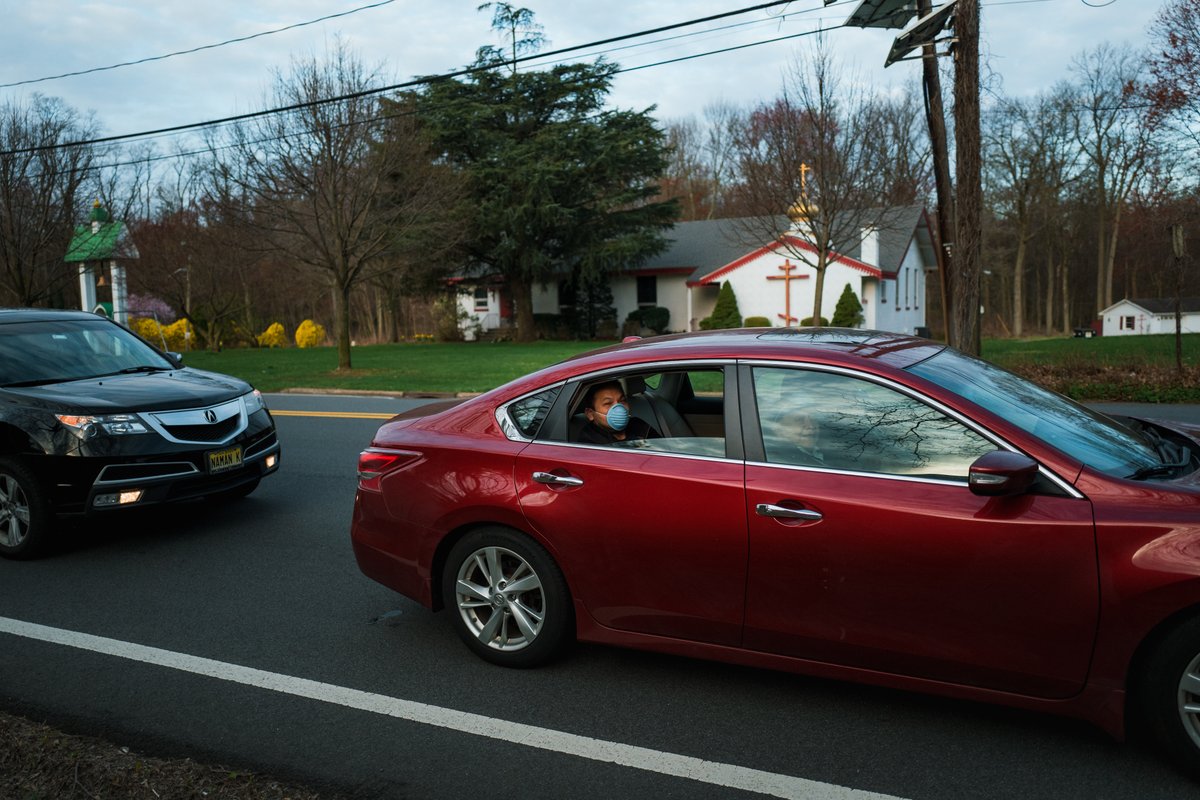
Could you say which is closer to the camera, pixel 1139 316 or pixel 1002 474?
pixel 1002 474

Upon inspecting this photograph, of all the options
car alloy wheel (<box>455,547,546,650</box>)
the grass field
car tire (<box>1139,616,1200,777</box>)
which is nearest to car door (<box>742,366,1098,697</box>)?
car tire (<box>1139,616,1200,777</box>)

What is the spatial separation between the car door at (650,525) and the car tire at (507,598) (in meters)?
0.13

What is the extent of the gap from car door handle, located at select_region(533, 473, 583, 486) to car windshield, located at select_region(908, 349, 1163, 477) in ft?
4.97

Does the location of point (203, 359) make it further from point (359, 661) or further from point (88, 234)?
point (359, 661)

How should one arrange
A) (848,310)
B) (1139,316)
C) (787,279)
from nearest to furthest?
(848,310) < (787,279) < (1139,316)

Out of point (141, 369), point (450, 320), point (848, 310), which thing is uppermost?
point (450, 320)

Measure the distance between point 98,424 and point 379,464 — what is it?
8.88 ft

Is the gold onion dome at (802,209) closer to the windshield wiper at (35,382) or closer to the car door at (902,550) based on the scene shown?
the windshield wiper at (35,382)

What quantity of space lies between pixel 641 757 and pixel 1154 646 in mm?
1847

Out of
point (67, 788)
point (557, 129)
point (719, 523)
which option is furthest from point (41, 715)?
point (557, 129)

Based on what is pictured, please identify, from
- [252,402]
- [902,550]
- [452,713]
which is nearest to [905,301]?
[252,402]

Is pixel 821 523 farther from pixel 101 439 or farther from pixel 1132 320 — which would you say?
pixel 1132 320

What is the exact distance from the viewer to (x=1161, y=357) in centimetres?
1688

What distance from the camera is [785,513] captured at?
3.55 metres
